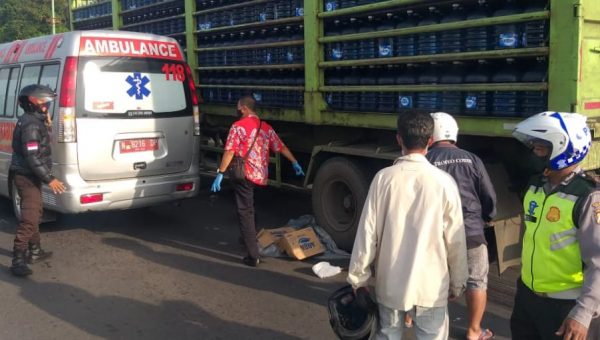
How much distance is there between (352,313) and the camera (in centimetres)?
283

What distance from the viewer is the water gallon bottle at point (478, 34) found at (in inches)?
181

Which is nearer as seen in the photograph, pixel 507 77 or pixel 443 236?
pixel 443 236

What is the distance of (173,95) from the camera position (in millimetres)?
6902

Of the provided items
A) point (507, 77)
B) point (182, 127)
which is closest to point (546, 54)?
point (507, 77)

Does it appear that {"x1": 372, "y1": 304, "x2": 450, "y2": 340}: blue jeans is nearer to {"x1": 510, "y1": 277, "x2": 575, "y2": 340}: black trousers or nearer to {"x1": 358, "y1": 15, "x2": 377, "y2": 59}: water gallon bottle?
{"x1": 510, "y1": 277, "x2": 575, "y2": 340}: black trousers

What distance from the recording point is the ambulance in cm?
604

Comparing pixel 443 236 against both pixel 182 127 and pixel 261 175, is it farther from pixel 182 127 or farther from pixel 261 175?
pixel 182 127

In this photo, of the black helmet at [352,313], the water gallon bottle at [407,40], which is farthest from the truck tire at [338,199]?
the black helmet at [352,313]

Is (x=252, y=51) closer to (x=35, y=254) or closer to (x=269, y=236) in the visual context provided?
(x=269, y=236)

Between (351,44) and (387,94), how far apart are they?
688 millimetres

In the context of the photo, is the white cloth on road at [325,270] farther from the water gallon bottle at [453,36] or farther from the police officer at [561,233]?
the police officer at [561,233]

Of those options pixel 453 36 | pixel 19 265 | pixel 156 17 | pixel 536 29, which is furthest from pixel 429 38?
pixel 156 17

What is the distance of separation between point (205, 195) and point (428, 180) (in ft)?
21.9

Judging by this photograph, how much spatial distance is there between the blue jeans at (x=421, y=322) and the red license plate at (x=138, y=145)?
431cm
